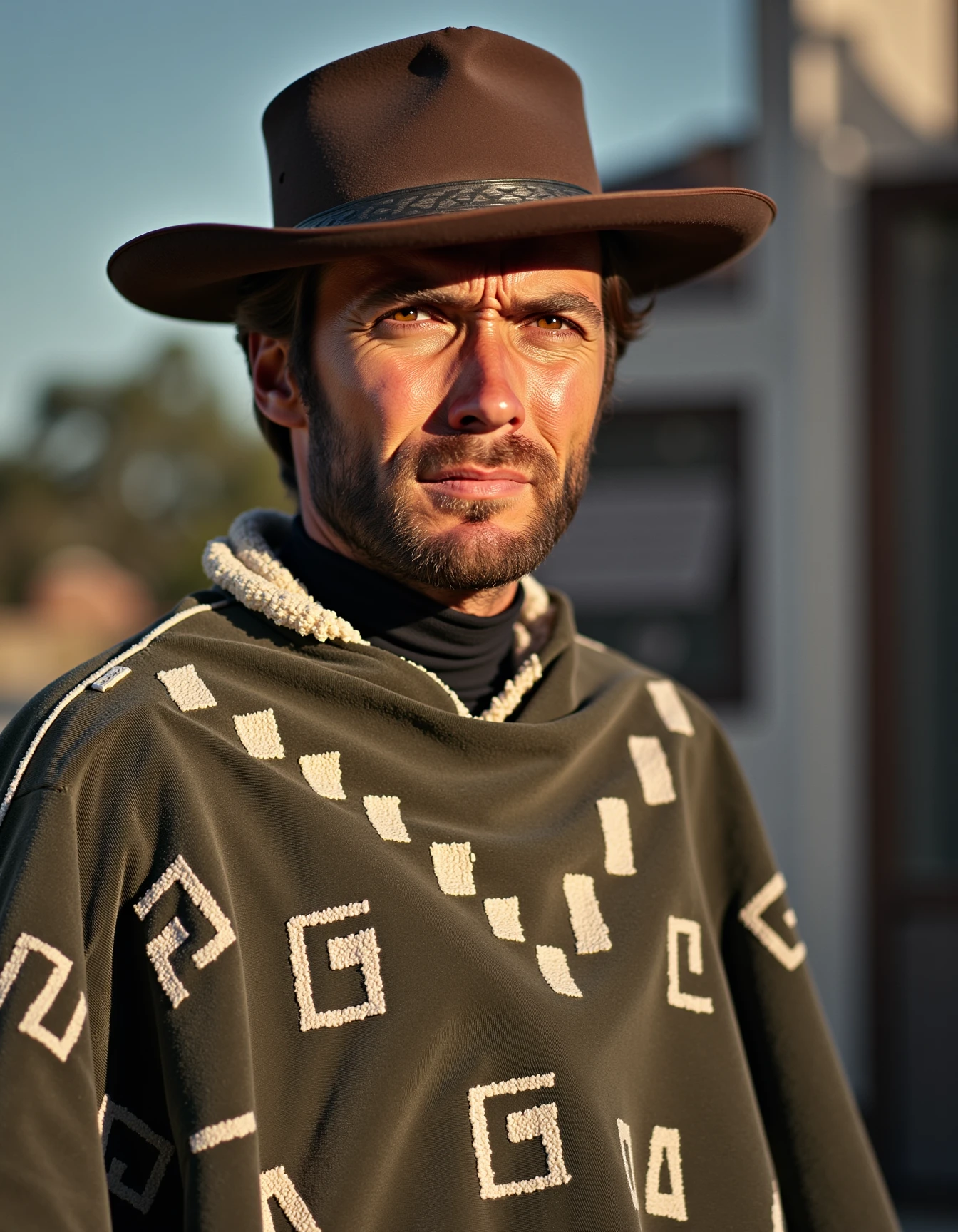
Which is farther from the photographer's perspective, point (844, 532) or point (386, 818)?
point (844, 532)

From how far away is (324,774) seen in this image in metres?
1.60

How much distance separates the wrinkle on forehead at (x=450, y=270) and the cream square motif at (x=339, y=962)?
0.72m

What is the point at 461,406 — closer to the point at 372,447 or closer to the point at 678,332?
the point at 372,447

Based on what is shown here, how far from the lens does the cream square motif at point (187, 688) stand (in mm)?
1548

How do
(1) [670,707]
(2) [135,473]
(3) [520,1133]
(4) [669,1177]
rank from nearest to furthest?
(3) [520,1133] → (4) [669,1177] → (1) [670,707] → (2) [135,473]


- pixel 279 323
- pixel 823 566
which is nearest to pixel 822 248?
pixel 823 566

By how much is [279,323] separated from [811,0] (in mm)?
3091

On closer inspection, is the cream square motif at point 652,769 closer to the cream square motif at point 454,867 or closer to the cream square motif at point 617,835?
the cream square motif at point 617,835

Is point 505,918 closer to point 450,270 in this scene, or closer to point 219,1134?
point 219,1134

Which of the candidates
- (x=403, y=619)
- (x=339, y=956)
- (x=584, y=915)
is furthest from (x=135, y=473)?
(x=339, y=956)

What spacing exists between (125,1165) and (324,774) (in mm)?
451

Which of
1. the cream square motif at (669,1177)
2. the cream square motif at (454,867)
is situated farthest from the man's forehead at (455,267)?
the cream square motif at (669,1177)

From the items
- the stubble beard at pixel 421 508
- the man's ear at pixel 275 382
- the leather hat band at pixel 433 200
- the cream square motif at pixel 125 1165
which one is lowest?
the cream square motif at pixel 125 1165

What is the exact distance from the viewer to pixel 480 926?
5.25ft
